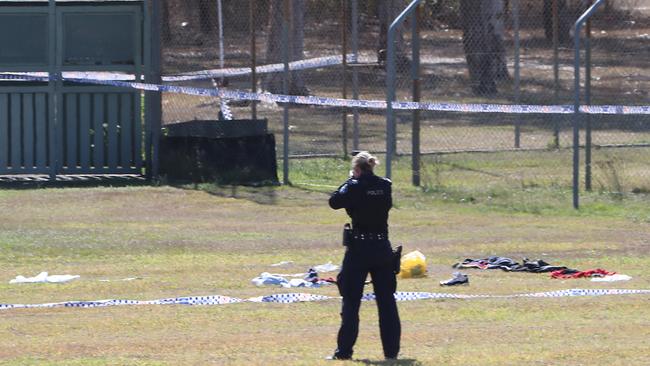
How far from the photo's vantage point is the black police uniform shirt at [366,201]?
29.8 ft

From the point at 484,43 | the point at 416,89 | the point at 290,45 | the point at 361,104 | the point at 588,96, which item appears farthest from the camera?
the point at 484,43

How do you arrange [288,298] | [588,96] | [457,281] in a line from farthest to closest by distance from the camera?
[588,96] → [457,281] → [288,298]

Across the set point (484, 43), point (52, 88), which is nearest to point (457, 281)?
point (52, 88)

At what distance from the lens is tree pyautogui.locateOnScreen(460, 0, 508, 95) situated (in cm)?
2738

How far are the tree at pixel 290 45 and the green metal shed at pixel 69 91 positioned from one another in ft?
18.3

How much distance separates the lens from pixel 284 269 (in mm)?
13273

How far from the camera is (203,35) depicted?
96.2 feet

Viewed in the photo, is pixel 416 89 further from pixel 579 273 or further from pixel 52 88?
pixel 579 273

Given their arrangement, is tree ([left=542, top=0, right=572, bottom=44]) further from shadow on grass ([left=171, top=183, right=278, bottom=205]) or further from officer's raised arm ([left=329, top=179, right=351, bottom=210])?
officer's raised arm ([left=329, top=179, right=351, bottom=210])

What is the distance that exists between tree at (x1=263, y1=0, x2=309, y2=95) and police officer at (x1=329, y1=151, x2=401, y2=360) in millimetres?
16562

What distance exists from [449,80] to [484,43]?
4.81 ft

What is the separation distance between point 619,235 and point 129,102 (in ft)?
27.1

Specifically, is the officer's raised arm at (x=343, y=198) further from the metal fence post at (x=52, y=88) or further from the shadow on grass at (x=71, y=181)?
the metal fence post at (x=52, y=88)

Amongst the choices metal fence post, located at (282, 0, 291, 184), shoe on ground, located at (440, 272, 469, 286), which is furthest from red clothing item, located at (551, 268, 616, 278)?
Result: metal fence post, located at (282, 0, 291, 184)
